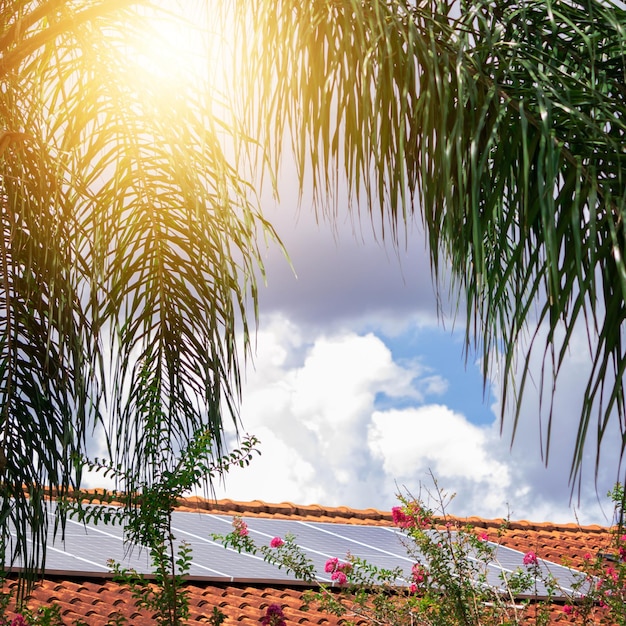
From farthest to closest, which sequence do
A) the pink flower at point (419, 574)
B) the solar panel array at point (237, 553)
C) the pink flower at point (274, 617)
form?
the solar panel array at point (237, 553) < the pink flower at point (419, 574) < the pink flower at point (274, 617)

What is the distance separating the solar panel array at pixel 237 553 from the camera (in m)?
7.26

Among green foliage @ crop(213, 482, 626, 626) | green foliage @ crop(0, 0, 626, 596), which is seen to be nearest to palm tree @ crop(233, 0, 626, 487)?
green foliage @ crop(0, 0, 626, 596)

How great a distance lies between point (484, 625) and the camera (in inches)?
236

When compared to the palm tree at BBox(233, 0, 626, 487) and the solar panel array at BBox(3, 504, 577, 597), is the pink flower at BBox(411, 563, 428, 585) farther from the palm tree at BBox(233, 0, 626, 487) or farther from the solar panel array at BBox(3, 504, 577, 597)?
the palm tree at BBox(233, 0, 626, 487)

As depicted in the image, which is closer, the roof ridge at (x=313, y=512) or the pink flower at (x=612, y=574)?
the pink flower at (x=612, y=574)

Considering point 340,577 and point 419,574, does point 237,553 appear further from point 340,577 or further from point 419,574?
point 419,574

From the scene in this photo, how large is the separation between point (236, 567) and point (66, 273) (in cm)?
360

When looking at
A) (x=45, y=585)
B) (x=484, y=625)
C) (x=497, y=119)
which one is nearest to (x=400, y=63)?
(x=497, y=119)

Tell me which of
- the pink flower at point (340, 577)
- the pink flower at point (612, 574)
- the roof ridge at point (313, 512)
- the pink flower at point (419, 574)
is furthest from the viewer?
the roof ridge at point (313, 512)

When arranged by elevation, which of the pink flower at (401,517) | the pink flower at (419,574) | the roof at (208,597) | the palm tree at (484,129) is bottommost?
the roof at (208,597)

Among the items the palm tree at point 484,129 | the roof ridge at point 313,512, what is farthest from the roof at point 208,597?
the palm tree at point 484,129

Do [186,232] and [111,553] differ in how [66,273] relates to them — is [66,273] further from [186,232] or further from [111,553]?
[111,553]

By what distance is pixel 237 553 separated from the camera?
8195 millimetres

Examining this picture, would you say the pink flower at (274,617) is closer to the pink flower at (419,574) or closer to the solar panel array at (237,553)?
the pink flower at (419,574)
